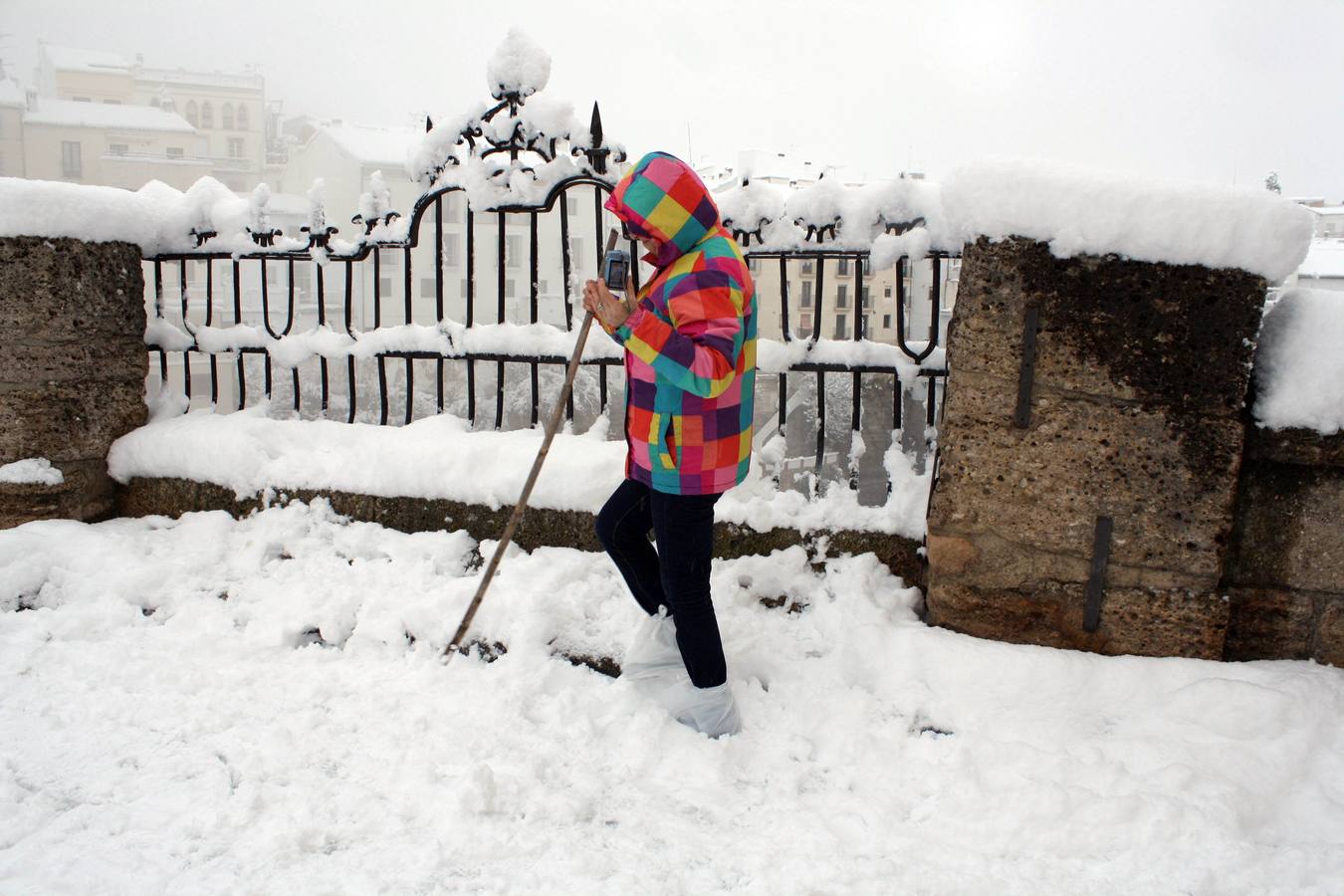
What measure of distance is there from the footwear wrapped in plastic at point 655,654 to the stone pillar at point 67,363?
3.25m

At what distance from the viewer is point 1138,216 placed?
2.80m

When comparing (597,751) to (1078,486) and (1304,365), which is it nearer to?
(1078,486)

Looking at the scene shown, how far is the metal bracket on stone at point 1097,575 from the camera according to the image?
3002 mm

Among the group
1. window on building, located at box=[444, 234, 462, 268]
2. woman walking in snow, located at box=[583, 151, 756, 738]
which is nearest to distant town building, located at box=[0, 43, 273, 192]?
window on building, located at box=[444, 234, 462, 268]

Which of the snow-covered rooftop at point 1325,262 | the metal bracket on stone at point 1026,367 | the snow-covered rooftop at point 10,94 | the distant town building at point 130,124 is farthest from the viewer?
the distant town building at point 130,124

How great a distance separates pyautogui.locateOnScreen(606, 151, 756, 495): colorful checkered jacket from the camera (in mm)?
2580

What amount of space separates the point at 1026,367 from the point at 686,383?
1.27m

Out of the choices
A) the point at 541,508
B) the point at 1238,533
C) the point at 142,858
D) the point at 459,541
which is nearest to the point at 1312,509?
the point at 1238,533

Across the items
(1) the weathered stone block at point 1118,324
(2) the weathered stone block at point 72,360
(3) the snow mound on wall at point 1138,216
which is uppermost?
(3) the snow mound on wall at point 1138,216

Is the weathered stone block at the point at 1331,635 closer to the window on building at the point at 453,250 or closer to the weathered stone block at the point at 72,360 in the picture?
the weathered stone block at the point at 72,360

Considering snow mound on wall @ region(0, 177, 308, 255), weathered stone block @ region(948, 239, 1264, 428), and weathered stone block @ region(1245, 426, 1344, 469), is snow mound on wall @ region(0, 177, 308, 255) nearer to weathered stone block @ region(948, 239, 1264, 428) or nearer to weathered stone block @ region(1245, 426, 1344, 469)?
weathered stone block @ region(948, 239, 1264, 428)

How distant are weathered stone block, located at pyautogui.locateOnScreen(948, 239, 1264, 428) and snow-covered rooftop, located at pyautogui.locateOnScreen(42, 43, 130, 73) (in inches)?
2447

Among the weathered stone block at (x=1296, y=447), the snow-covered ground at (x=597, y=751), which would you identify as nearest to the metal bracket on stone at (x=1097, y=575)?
the snow-covered ground at (x=597, y=751)

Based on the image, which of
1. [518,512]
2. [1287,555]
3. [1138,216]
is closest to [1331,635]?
[1287,555]
